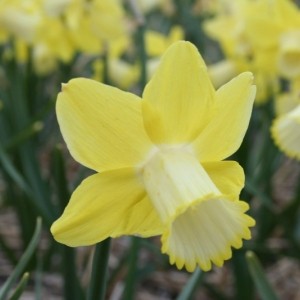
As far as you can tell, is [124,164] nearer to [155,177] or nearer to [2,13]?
[155,177]

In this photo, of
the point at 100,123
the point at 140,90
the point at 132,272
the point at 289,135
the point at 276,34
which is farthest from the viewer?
the point at 140,90

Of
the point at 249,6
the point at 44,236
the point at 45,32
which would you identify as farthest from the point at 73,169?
the point at 249,6

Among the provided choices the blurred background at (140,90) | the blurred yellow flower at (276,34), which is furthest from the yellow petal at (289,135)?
the blurred yellow flower at (276,34)

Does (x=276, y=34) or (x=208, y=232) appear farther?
(x=276, y=34)

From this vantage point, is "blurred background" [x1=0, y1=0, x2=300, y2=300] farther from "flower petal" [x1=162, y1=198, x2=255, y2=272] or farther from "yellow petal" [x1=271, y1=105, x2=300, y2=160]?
"flower petal" [x1=162, y1=198, x2=255, y2=272]

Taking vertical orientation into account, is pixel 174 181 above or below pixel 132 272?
above

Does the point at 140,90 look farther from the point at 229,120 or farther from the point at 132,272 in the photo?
the point at 229,120

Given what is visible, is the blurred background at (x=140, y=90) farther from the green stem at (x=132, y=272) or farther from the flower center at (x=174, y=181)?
the flower center at (x=174, y=181)

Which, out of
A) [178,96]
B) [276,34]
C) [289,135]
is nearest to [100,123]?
[178,96]
